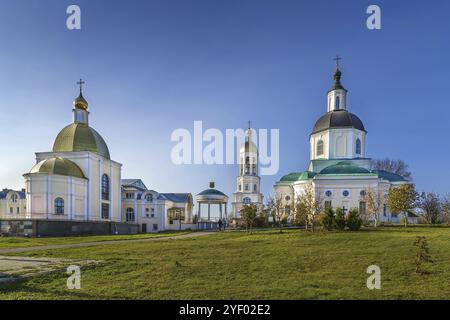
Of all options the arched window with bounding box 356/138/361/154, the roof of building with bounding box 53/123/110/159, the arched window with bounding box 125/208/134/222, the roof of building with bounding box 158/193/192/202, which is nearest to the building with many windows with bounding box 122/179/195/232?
the arched window with bounding box 125/208/134/222

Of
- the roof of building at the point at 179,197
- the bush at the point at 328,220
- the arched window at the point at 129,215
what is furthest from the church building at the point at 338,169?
the arched window at the point at 129,215

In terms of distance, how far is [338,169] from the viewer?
4109 cm

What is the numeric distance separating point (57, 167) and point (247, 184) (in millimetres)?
32470

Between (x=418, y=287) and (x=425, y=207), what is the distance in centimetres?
3684

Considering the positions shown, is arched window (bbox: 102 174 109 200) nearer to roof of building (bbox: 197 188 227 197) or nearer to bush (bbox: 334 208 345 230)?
roof of building (bbox: 197 188 227 197)

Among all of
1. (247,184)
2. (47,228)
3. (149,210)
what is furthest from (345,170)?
(47,228)

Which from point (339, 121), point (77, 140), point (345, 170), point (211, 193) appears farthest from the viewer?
point (211, 193)

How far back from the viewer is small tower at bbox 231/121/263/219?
57406 mm

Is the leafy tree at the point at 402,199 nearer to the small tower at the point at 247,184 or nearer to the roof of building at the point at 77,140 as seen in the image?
the small tower at the point at 247,184

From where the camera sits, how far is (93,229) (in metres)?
37.4

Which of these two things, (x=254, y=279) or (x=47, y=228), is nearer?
(x=254, y=279)

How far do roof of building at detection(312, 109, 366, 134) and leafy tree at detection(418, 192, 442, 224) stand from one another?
13.9 meters

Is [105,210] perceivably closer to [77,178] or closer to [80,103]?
[77,178]

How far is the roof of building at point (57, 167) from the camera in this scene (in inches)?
1373
